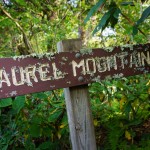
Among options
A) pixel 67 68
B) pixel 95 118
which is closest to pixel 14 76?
pixel 67 68

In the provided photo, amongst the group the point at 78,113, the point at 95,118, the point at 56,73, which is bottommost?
the point at 95,118

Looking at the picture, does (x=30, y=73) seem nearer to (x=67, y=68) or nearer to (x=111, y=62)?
(x=67, y=68)

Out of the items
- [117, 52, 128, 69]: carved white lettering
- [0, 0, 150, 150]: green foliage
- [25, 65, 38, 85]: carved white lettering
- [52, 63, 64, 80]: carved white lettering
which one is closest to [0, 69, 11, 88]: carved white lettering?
[25, 65, 38, 85]: carved white lettering

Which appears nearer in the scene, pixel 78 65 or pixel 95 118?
pixel 78 65

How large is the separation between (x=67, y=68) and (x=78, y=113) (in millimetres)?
305

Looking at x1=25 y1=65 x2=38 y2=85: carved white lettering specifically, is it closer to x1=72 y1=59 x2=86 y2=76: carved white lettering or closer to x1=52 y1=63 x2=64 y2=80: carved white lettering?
x1=52 y1=63 x2=64 y2=80: carved white lettering

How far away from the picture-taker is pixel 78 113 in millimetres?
1520

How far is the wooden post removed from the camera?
151 centimetres

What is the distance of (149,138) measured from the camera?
2098mm

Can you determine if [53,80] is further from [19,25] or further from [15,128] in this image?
[19,25]

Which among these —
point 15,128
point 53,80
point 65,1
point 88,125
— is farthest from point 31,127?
point 65,1

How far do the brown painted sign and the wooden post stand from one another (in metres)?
0.10

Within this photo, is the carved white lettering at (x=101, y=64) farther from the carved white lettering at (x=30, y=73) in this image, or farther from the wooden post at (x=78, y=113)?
the carved white lettering at (x=30, y=73)

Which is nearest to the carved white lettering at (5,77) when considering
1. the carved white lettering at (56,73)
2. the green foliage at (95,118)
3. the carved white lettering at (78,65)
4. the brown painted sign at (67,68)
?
the brown painted sign at (67,68)
